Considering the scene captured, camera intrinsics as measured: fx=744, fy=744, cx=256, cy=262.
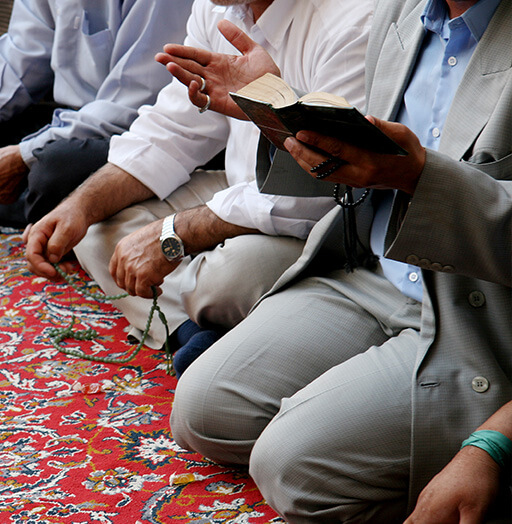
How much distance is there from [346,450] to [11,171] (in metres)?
1.76

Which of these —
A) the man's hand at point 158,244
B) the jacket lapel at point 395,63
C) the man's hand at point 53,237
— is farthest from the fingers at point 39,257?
the jacket lapel at point 395,63

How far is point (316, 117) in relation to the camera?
994mm

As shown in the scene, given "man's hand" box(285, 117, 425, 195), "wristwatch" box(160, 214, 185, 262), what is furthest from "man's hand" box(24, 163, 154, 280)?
"man's hand" box(285, 117, 425, 195)

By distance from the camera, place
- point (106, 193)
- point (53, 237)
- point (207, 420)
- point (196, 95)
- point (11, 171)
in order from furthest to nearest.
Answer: point (11, 171), point (106, 193), point (53, 237), point (196, 95), point (207, 420)

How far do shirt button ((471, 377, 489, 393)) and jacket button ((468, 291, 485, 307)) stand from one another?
11cm

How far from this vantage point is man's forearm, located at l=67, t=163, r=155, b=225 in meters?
2.03

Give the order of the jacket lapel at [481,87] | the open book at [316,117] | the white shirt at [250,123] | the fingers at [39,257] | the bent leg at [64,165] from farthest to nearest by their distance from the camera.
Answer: the bent leg at [64,165]
the fingers at [39,257]
the white shirt at [250,123]
the jacket lapel at [481,87]
the open book at [316,117]

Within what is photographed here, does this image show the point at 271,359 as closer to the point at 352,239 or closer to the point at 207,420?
the point at 207,420

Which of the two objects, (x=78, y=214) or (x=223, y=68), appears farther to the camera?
(x=78, y=214)

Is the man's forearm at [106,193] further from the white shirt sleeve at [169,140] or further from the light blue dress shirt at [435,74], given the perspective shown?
the light blue dress shirt at [435,74]

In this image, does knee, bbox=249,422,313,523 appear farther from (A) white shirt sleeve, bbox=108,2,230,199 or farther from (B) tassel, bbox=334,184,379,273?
(A) white shirt sleeve, bbox=108,2,230,199

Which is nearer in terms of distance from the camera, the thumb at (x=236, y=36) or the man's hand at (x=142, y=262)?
Result: the thumb at (x=236, y=36)

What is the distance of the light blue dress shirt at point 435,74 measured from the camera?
1.22m

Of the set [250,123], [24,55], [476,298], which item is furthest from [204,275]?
[24,55]
